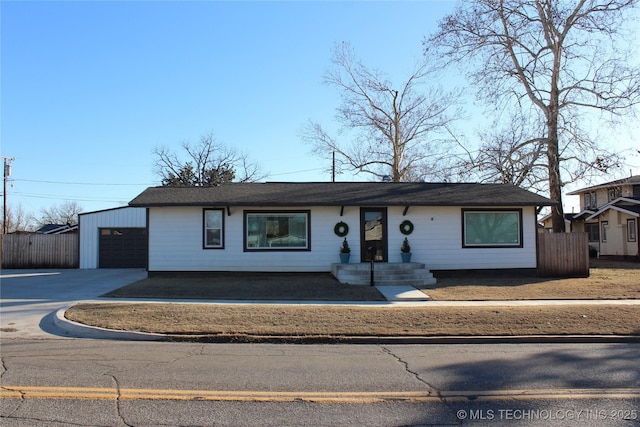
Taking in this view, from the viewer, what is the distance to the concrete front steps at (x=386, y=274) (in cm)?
1571

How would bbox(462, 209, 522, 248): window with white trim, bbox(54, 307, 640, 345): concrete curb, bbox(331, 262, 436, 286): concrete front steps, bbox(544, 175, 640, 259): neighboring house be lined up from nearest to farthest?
1. bbox(54, 307, 640, 345): concrete curb
2. bbox(331, 262, 436, 286): concrete front steps
3. bbox(462, 209, 522, 248): window with white trim
4. bbox(544, 175, 640, 259): neighboring house

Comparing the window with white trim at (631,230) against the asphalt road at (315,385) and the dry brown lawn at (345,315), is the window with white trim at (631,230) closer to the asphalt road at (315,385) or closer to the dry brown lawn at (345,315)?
the dry brown lawn at (345,315)

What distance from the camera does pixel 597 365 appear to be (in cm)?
667

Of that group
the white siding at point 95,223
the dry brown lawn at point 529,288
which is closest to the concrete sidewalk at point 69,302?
the dry brown lawn at point 529,288

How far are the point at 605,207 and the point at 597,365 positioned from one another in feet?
102

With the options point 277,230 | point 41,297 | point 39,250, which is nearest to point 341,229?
point 277,230

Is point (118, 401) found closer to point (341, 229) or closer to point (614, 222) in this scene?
point (341, 229)

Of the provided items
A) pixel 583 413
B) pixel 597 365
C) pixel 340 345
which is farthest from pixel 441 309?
pixel 583 413

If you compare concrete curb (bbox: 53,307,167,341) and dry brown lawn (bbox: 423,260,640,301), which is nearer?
concrete curb (bbox: 53,307,167,341)

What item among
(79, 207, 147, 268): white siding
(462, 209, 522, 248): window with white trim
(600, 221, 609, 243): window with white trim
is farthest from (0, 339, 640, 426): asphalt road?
(600, 221, 609, 243): window with white trim

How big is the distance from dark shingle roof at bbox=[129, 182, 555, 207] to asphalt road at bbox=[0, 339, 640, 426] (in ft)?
31.5

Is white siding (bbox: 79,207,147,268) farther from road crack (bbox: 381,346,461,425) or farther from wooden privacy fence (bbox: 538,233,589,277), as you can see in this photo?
road crack (bbox: 381,346,461,425)

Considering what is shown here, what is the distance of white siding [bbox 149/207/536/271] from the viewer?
17469 mm

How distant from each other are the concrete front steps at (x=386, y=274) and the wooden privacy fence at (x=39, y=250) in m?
15.2
